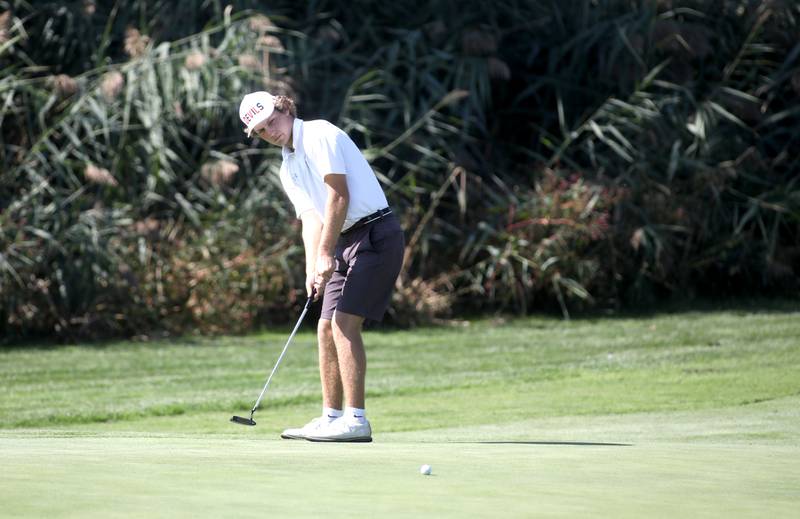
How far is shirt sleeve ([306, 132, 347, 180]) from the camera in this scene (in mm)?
6215

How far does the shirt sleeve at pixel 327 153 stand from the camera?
6.21 m

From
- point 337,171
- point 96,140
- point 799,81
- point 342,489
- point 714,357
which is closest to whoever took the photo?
point 342,489

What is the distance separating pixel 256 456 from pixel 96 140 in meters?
9.09

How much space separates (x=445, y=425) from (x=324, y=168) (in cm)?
223

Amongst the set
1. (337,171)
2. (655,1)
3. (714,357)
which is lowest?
(714,357)

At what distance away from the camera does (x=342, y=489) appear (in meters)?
3.74

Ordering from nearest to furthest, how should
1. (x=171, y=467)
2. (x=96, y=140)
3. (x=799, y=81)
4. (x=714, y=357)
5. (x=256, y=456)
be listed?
(x=171, y=467) < (x=256, y=456) < (x=714, y=357) < (x=96, y=140) < (x=799, y=81)

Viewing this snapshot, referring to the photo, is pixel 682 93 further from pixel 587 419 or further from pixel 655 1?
pixel 587 419

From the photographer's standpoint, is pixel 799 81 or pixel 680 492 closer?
pixel 680 492

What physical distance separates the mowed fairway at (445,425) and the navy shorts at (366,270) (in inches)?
25.9

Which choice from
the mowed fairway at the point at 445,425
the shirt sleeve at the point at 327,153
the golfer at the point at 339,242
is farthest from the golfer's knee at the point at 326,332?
the shirt sleeve at the point at 327,153

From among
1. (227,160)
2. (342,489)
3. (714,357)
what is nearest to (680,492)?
(342,489)

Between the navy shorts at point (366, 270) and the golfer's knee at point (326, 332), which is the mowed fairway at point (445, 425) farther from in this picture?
the navy shorts at point (366, 270)

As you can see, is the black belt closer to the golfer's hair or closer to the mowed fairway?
the golfer's hair
